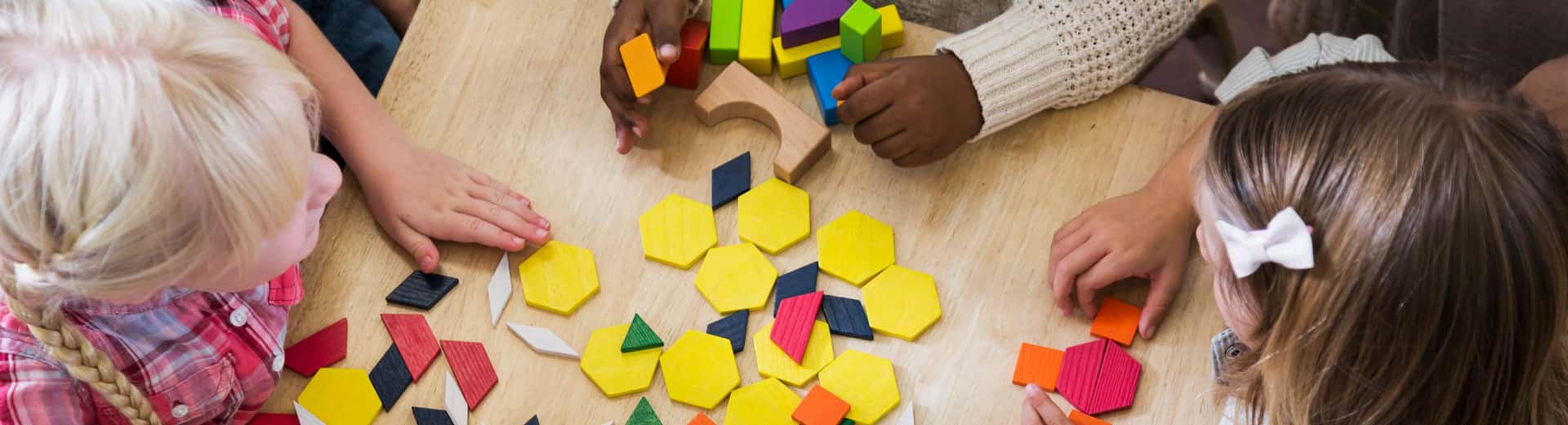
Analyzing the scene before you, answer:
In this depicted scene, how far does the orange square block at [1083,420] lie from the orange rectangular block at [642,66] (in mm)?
469

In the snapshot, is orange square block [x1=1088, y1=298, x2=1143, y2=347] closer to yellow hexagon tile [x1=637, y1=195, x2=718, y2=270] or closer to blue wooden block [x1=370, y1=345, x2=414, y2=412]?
yellow hexagon tile [x1=637, y1=195, x2=718, y2=270]

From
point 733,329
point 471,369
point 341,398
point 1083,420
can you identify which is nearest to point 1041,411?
point 1083,420

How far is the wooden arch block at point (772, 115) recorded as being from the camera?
3.34 ft

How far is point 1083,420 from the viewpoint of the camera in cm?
92

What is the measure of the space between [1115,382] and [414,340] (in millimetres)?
600

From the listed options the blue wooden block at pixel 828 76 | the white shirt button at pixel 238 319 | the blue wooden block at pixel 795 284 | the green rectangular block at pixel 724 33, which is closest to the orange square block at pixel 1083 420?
the blue wooden block at pixel 795 284

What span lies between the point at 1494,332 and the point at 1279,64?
16.9 inches

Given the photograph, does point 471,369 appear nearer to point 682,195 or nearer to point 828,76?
point 682,195

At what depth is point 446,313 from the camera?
0.98m

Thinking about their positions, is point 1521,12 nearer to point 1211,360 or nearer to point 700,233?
point 1211,360

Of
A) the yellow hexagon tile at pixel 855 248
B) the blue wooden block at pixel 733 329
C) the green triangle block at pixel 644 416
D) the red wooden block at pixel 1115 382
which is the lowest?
the green triangle block at pixel 644 416

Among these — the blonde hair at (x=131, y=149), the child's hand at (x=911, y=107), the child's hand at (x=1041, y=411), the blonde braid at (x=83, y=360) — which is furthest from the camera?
the child's hand at (x=911, y=107)

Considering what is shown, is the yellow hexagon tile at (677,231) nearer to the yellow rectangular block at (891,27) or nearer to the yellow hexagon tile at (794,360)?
the yellow hexagon tile at (794,360)

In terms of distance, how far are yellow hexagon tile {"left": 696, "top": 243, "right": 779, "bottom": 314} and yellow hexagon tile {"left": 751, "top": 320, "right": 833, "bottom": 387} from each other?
31 millimetres
